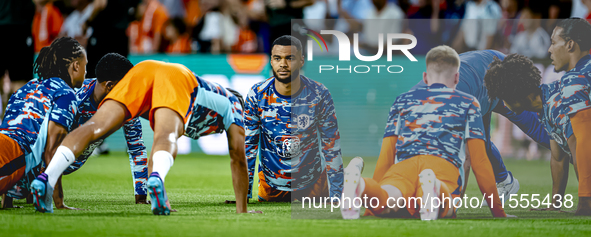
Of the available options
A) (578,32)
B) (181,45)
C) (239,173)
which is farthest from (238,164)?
(181,45)

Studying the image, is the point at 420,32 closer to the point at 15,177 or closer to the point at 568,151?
the point at 568,151

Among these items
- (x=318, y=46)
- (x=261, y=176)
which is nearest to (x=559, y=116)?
(x=318, y=46)

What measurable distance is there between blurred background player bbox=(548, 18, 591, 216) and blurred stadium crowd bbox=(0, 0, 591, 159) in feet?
0.36

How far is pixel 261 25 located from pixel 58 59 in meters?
7.05

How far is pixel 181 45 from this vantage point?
41.3ft

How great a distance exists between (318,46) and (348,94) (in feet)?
1.88

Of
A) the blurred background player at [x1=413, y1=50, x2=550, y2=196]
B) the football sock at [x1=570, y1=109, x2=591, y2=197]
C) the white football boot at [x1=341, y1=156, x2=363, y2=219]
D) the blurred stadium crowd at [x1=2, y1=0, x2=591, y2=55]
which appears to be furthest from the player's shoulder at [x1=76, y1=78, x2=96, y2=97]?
the football sock at [x1=570, y1=109, x2=591, y2=197]

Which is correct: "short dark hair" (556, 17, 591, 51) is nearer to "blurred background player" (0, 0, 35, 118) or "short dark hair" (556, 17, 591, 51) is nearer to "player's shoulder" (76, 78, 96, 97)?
"player's shoulder" (76, 78, 96, 97)

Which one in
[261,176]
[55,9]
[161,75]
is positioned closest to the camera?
[161,75]

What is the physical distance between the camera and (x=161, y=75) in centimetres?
451

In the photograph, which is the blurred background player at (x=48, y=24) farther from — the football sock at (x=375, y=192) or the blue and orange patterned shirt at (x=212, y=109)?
the football sock at (x=375, y=192)

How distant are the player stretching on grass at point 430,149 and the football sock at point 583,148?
2.48 ft

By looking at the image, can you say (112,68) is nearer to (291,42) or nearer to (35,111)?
(35,111)

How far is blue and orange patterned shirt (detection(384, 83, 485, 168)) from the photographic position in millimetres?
4500
